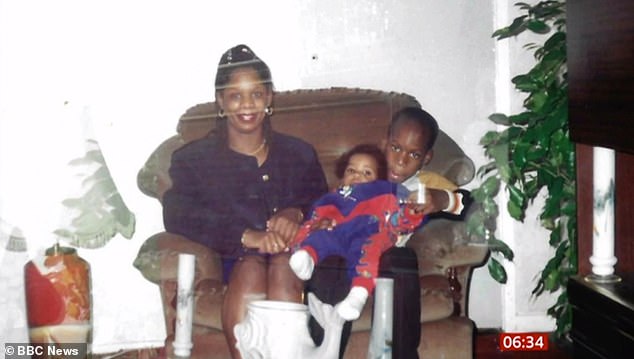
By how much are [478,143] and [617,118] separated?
1.86 ft

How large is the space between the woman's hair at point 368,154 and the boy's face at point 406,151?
0.01 metres

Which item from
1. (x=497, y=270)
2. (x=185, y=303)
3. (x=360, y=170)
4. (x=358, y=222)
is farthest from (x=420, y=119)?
(x=185, y=303)

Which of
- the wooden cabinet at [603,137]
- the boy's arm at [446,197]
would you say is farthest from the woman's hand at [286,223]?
the wooden cabinet at [603,137]

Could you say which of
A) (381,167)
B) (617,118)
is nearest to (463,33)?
(381,167)

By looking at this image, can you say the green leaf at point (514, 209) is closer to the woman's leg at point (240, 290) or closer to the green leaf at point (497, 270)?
the green leaf at point (497, 270)

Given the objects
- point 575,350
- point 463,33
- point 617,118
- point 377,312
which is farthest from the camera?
point 463,33

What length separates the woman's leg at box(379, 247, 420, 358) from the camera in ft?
6.44

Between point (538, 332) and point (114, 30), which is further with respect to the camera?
point (538, 332)

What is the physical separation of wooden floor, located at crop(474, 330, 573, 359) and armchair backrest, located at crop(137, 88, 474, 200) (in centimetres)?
42

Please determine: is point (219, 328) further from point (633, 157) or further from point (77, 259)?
point (633, 157)

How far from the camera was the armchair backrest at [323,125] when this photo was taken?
6.57 ft

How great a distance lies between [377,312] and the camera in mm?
1948

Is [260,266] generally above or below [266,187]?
below

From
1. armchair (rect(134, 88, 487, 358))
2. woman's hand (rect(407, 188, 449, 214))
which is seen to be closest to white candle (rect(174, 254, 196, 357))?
armchair (rect(134, 88, 487, 358))
